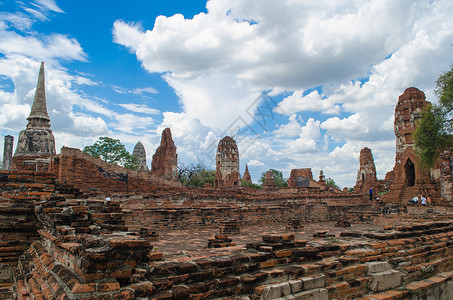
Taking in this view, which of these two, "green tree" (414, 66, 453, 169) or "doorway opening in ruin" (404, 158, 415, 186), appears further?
"doorway opening in ruin" (404, 158, 415, 186)

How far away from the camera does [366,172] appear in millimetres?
28547

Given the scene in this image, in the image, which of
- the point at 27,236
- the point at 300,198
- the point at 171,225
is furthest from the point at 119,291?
the point at 300,198

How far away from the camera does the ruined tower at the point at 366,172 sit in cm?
2814

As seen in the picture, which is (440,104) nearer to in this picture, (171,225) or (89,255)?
(171,225)

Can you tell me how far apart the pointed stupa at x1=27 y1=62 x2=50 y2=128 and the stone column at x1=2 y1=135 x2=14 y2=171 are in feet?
3.95

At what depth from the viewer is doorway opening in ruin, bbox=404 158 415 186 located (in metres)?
22.3

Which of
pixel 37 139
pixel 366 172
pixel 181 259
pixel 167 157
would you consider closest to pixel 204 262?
pixel 181 259

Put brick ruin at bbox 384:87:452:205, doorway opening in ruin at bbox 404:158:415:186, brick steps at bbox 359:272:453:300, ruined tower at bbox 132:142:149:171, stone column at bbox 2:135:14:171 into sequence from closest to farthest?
brick steps at bbox 359:272:453:300
stone column at bbox 2:135:14:171
brick ruin at bbox 384:87:452:205
doorway opening in ruin at bbox 404:158:415:186
ruined tower at bbox 132:142:149:171

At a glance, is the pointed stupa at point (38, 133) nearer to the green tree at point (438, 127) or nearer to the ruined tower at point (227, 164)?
the ruined tower at point (227, 164)

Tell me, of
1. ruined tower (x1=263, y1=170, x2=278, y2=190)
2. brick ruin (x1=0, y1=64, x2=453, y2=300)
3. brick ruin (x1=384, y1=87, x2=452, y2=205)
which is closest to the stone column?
brick ruin (x1=0, y1=64, x2=453, y2=300)

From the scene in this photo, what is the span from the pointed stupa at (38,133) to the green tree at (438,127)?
19977 mm

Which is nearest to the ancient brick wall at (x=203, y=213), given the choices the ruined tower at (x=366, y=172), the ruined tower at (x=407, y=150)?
the ruined tower at (x=407, y=150)

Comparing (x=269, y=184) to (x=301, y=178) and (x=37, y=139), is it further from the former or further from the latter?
(x=37, y=139)

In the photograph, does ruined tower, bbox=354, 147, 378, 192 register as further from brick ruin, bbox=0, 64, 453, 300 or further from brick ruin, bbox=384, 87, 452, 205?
brick ruin, bbox=0, 64, 453, 300
